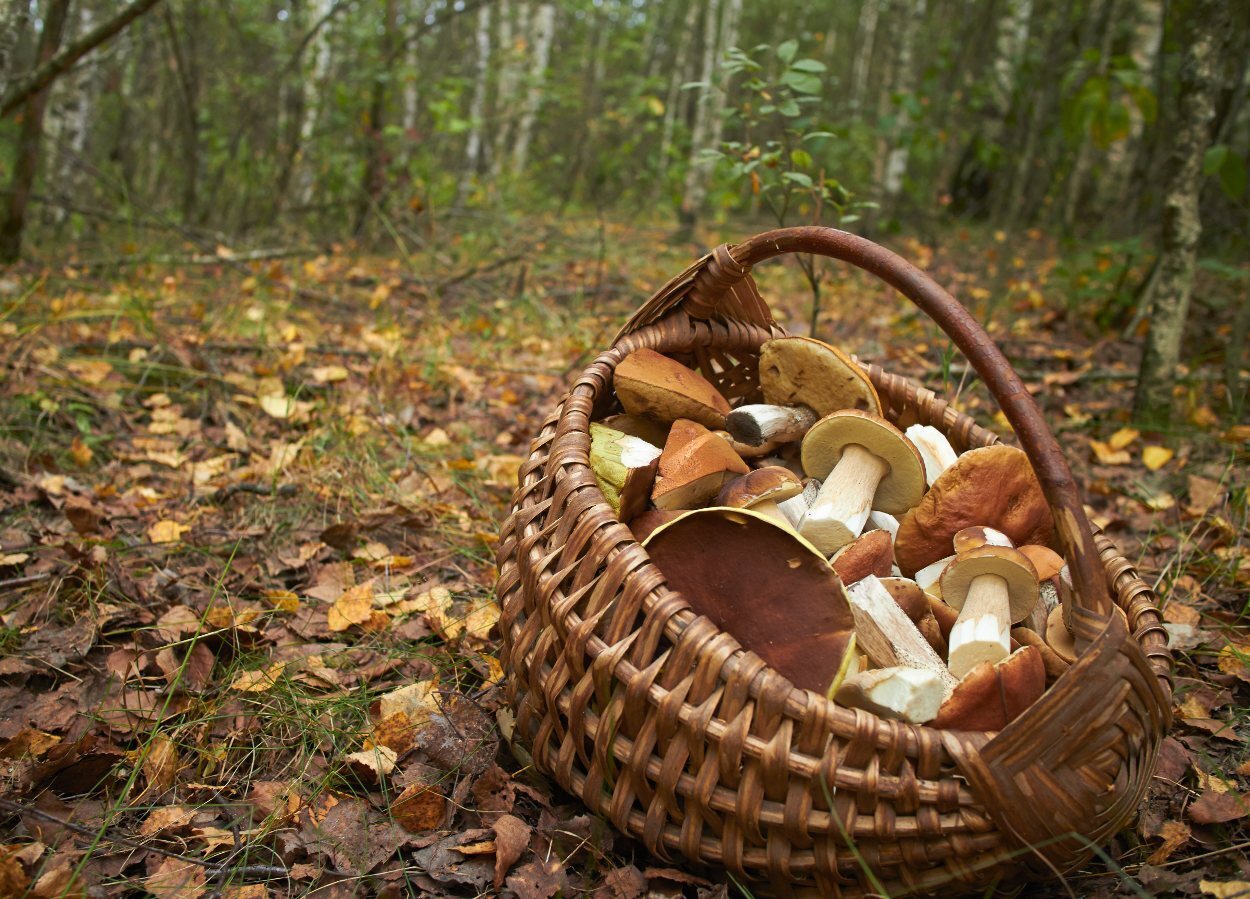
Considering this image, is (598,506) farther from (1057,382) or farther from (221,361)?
(1057,382)

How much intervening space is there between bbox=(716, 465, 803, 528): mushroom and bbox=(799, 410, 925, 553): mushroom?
0.06 metres

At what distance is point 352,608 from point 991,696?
52.6 inches

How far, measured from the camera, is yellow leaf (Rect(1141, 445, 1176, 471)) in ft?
8.83

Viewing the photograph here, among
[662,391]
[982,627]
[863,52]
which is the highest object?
[863,52]

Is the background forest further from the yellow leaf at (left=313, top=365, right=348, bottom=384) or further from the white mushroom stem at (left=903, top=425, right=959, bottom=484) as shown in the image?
the white mushroom stem at (left=903, top=425, right=959, bottom=484)

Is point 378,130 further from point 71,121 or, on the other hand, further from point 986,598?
point 986,598

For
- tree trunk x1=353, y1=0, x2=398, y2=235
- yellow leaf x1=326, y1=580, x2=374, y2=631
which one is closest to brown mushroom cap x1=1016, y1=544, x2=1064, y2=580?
yellow leaf x1=326, y1=580, x2=374, y2=631

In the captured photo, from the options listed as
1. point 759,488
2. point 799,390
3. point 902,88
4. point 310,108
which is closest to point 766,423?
point 799,390

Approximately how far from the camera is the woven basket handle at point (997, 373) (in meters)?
1.15

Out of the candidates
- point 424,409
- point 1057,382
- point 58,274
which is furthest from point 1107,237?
point 58,274

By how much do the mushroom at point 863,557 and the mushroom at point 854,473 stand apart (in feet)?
0.21

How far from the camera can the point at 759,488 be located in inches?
63.2

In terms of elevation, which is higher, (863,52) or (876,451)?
(863,52)

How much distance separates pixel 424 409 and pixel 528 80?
5865mm
